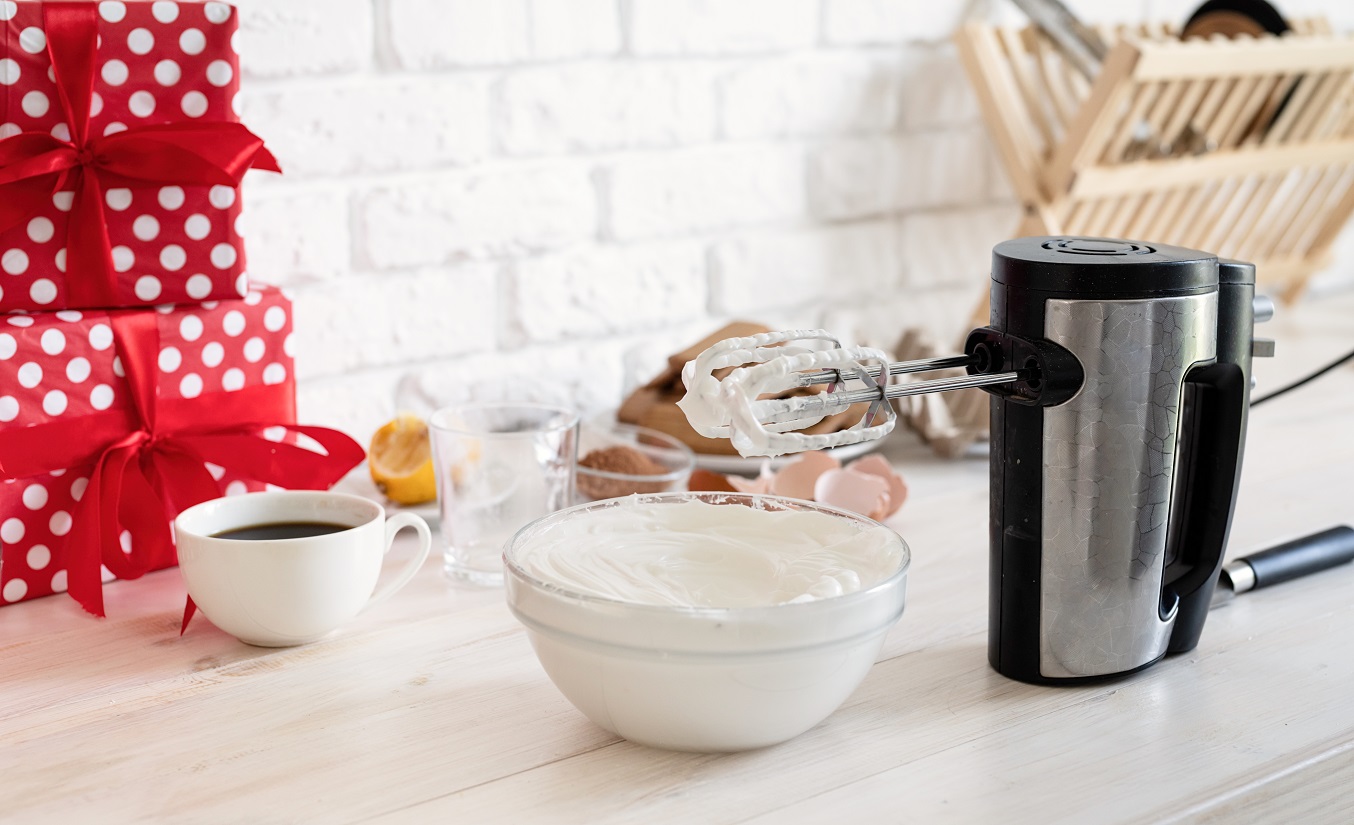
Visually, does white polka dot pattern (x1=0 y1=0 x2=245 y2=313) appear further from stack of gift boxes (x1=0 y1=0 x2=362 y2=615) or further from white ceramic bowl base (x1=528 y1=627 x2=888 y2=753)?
white ceramic bowl base (x1=528 y1=627 x2=888 y2=753)

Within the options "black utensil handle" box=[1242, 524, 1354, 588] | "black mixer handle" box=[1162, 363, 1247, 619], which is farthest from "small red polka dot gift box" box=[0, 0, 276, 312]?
"black utensil handle" box=[1242, 524, 1354, 588]

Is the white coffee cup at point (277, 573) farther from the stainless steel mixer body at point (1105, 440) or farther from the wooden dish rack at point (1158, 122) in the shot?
the wooden dish rack at point (1158, 122)

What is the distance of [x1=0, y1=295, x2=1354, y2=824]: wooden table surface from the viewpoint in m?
0.58

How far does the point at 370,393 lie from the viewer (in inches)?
43.4

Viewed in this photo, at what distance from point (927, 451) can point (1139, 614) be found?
0.49 metres

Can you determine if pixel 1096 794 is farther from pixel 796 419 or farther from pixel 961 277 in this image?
A: pixel 961 277

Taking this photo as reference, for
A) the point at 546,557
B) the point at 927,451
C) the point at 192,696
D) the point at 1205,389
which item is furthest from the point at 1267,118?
the point at 192,696

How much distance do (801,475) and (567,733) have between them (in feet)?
1.22

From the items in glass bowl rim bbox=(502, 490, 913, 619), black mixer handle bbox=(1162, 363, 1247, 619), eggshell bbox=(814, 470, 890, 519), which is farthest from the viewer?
eggshell bbox=(814, 470, 890, 519)

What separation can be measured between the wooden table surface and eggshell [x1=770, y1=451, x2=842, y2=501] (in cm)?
15

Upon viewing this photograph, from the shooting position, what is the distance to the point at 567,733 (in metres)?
0.65

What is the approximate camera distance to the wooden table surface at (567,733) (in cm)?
58

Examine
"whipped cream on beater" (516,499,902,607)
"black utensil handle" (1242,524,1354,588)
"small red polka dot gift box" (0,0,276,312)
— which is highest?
"small red polka dot gift box" (0,0,276,312)

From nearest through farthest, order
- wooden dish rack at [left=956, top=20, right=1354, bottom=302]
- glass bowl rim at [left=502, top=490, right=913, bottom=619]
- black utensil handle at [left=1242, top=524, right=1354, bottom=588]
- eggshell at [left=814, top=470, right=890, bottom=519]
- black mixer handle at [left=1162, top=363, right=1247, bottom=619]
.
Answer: glass bowl rim at [left=502, top=490, right=913, bottom=619]
black mixer handle at [left=1162, top=363, right=1247, bottom=619]
black utensil handle at [left=1242, top=524, right=1354, bottom=588]
eggshell at [left=814, top=470, right=890, bottom=519]
wooden dish rack at [left=956, top=20, right=1354, bottom=302]
